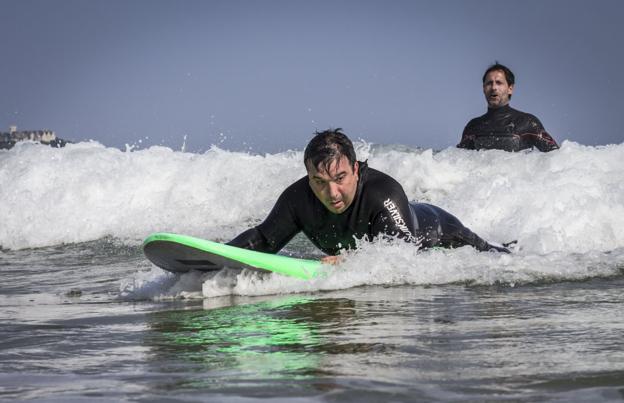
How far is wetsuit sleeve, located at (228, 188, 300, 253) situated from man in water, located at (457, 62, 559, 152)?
Answer: 16.1 ft

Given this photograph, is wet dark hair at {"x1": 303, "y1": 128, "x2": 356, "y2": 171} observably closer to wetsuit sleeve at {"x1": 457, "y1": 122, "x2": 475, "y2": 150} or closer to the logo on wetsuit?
the logo on wetsuit

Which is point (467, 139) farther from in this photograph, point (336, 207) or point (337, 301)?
point (337, 301)

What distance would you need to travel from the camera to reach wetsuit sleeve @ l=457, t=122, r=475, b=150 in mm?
10751

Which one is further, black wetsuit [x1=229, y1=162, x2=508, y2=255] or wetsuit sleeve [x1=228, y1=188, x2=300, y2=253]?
wetsuit sleeve [x1=228, y1=188, x2=300, y2=253]

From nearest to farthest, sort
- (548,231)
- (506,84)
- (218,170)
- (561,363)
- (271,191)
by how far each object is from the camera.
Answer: (561,363) → (548,231) → (506,84) → (271,191) → (218,170)

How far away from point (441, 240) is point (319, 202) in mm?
1135

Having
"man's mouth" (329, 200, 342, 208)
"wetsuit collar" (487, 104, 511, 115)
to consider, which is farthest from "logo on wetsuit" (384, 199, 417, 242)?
"wetsuit collar" (487, 104, 511, 115)

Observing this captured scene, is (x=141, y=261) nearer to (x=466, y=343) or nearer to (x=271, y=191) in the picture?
(x=271, y=191)

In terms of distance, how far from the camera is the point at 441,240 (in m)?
6.72

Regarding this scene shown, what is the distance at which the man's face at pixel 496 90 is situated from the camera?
10594 mm

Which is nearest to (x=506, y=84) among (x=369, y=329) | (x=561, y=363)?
(x=369, y=329)

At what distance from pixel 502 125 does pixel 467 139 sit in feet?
1.45

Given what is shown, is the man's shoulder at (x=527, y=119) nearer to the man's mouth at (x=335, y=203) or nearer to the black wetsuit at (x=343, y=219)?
the black wetsuit at (x=343, y=219)

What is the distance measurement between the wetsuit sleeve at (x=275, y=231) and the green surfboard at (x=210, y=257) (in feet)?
0.55
